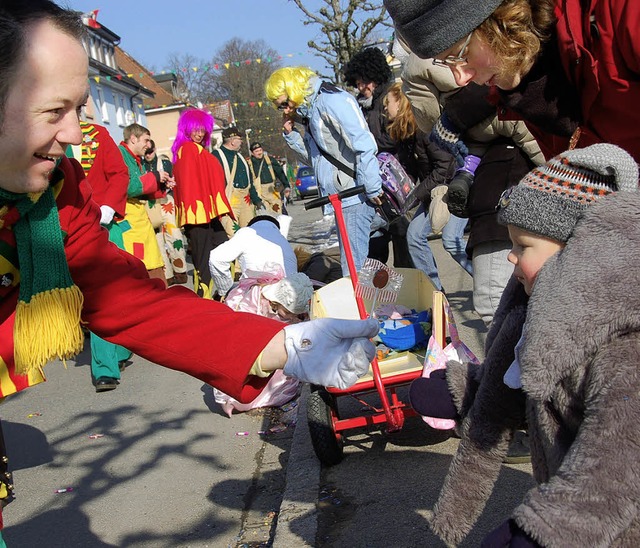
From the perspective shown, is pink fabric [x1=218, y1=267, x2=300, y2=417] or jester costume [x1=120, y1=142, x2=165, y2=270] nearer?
pink fabric [x1=218, y1=267, x2=300, y2=417]

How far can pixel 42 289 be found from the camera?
2.11 m

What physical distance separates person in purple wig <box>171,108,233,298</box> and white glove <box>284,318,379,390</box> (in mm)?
6706

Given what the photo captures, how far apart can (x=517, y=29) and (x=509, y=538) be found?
1.26m

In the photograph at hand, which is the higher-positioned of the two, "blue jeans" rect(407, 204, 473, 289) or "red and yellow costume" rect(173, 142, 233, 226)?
"red and yellow costume" rect(173, 142, 233, 226)

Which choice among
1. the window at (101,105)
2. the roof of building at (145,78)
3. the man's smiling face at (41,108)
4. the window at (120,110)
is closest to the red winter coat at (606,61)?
the man's smiling face at (41,108)

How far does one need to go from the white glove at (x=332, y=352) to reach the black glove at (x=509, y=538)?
1.56 feet

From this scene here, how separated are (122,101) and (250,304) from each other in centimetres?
3619

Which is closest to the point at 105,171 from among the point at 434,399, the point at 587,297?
the point at 434,399

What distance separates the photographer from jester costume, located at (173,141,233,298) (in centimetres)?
849

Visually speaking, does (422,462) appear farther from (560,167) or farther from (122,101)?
(122,101)

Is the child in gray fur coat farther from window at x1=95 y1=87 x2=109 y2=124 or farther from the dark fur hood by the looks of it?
window at x1=95 y1=87 x2=109 y2=124

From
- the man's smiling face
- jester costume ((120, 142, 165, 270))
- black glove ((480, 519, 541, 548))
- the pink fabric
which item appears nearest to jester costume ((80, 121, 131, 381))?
jester costume ((120, 142, 165, 270))

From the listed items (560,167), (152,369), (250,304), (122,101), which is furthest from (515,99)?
(122,101)

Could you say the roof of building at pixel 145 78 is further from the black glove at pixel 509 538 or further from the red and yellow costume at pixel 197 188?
the black glove at pixel 509 538
